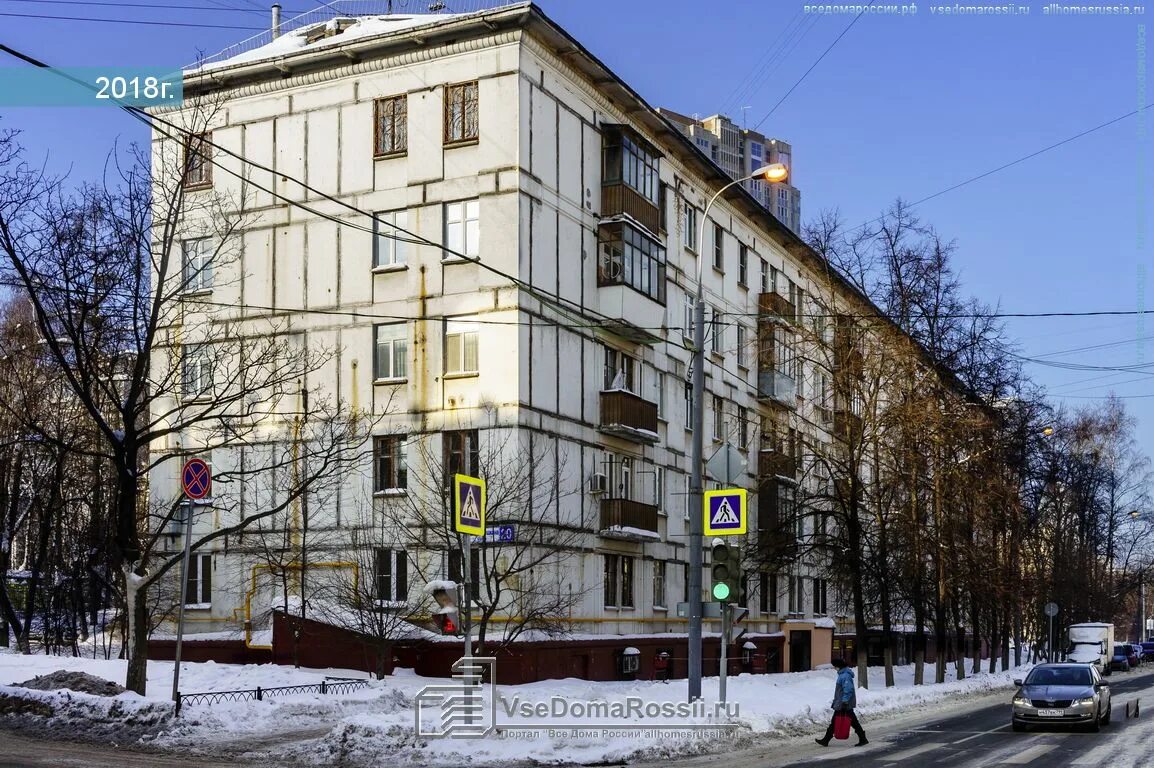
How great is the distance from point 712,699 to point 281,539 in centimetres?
1302

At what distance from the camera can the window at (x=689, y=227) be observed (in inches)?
1653

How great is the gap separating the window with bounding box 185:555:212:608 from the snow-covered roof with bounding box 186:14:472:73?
1276 centimetres

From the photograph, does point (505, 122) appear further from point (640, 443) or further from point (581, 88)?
point (640, 443)

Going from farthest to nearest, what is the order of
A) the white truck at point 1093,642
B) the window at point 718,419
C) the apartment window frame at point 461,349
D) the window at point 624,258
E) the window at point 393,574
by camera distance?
1. the white truck at point 1093,642
2. the window at point 718,419
3. the window at point 624,258
4. the apartment window frame at point 461,349
5. the window at point 393,574

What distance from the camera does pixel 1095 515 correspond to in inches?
2911

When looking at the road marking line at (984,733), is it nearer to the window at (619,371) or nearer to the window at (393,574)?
the window at (393,574)

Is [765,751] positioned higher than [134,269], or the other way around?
[134,269]

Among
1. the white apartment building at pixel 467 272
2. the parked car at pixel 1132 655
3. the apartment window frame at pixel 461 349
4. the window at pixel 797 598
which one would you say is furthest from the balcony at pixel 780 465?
the parked car at pixel 1132 655

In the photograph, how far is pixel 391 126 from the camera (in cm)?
3356

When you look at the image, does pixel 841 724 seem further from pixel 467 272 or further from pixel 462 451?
pixel 467 272

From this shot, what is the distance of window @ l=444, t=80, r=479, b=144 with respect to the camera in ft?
107

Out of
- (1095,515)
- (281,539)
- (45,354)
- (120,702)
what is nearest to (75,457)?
(45,354)

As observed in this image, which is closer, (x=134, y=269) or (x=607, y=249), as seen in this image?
(x=134, y=269)

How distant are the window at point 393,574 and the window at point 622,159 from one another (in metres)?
11.5
